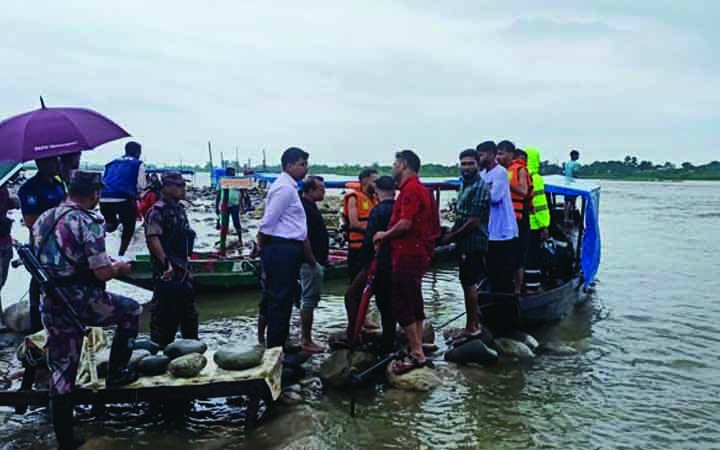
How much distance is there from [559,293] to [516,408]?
3.47 meters

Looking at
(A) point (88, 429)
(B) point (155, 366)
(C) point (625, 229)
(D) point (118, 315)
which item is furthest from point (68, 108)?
(C) point (625, 229)

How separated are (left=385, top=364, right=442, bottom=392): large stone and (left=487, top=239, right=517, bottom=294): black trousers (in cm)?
196

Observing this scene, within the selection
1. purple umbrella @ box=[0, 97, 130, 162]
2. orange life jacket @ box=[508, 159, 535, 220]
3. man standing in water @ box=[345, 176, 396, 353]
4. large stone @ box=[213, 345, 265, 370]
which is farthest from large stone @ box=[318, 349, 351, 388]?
orange life jacket @ box=[508, 159, 535, 220]

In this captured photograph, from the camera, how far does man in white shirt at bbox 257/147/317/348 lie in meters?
5.79

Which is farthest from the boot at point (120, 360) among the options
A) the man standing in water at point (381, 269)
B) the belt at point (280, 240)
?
the man standing in water at point (381, 269)

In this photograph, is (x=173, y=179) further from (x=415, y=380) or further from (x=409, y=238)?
(x=415, y=380)

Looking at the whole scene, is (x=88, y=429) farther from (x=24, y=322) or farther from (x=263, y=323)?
(x=24, y=322)

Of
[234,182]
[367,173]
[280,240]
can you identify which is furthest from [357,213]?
[234,182]

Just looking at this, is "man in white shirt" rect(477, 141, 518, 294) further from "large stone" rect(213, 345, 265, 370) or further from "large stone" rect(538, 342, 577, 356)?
"large stone" rect(213, 345, 265, 370)

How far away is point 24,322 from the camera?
28.3 ft

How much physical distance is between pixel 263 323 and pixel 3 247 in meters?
3.34

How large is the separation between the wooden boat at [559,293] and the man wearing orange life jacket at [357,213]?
1.88m

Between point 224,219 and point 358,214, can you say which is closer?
point 358,214

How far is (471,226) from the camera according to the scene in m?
7.11
